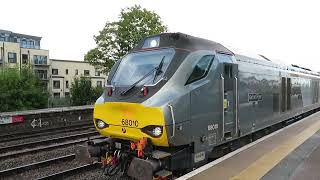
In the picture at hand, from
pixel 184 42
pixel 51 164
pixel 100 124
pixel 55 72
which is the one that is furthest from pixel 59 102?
pixel 55 72

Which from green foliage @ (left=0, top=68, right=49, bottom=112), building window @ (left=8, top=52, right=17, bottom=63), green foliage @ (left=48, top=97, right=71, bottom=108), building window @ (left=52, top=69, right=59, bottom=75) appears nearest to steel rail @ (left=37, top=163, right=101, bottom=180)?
green foliage @ (left=0, top=68, right=49, bottom=112)

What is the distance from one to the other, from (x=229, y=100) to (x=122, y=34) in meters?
36.3

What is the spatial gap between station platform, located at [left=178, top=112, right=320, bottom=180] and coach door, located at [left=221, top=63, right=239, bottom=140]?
0.57 m

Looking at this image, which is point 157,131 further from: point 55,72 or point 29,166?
point 55,72

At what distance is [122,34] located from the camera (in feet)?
145

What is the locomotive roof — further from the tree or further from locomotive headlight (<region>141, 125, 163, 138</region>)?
the tree

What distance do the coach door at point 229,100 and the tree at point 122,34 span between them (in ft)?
117

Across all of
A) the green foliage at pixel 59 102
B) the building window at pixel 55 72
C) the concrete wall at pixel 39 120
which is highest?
the building window at pixel 55 72

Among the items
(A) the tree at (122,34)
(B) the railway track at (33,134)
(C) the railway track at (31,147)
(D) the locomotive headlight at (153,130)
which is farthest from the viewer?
(A) the tree at (122,34)

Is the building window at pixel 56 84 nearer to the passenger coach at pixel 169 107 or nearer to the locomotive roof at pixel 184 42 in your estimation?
the passenger coach at pixel 169 107

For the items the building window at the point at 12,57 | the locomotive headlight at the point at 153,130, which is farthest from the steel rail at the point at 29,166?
the building window at the point at 12,57

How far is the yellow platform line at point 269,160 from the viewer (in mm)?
7257

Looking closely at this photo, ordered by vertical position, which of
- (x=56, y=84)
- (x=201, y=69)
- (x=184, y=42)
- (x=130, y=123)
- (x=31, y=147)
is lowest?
(x=31, y=147)

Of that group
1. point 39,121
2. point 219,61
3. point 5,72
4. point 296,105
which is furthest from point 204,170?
point 5,72
